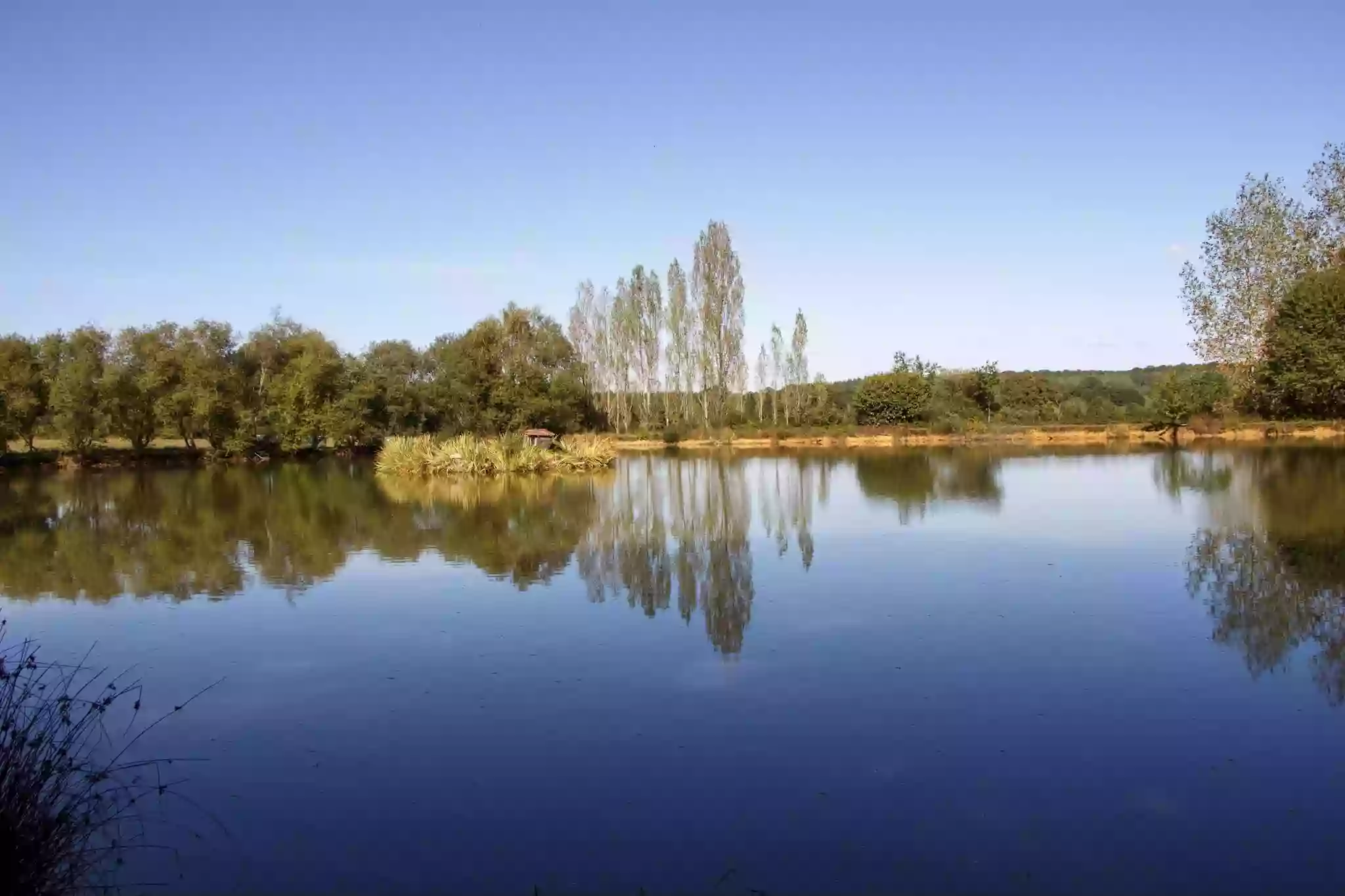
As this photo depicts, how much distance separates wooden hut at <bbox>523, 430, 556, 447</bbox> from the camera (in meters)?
34.9

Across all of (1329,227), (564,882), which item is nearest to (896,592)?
(564,882)

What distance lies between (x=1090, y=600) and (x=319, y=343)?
42.9m

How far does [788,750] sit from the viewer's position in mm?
5688

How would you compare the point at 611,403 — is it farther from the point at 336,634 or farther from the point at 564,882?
the point at 564,882

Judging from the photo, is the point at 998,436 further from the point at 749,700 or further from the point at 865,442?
the point at 749,700

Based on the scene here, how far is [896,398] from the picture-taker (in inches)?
1825

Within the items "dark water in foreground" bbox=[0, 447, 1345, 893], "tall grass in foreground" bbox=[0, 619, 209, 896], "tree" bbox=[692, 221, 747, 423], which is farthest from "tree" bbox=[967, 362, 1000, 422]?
"tall grass in foreground" bbox=[0, 619, 209, 896]

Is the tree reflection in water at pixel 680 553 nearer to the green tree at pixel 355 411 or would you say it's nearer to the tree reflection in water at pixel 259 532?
the tree reflection in water at pixel 259 532

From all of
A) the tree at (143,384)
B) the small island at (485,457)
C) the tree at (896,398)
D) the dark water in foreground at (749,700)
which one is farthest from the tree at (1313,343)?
the tree at (143,384)

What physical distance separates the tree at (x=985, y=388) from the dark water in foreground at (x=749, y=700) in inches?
1327

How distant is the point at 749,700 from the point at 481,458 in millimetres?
25625

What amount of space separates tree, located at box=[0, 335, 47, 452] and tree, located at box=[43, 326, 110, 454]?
0.56m

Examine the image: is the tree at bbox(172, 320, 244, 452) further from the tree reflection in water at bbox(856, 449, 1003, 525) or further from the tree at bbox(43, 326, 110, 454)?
the tree reflection in water at bbox(856, 449, 1003, 525)

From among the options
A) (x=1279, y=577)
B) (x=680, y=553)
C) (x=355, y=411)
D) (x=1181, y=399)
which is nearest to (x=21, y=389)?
(x=355, y=411)
